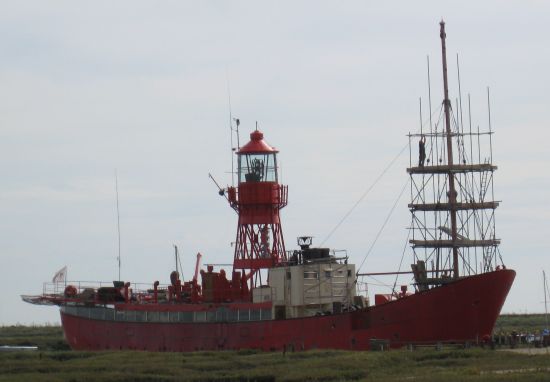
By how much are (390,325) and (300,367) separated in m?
9.43

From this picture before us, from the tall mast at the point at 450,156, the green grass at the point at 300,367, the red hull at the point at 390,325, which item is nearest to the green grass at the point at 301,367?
the green grass at the point at 300,367

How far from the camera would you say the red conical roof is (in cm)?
8875

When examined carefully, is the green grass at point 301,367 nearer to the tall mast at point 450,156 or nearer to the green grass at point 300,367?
the green grass at point 300,367

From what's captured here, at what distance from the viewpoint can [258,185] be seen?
88.3m

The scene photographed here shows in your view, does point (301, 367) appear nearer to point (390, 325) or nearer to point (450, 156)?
point (390, 325)

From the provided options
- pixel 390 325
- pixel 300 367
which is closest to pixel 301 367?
pixel 300 367

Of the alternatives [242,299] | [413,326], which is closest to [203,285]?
[242,299]

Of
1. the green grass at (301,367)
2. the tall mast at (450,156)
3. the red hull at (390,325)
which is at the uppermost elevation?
the tall mast at (450,156)

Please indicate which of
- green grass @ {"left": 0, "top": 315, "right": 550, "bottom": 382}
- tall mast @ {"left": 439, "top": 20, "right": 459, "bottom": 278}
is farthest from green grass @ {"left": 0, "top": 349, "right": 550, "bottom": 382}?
tall mast @ {"left": 439, "top": 20, "right": 459, "bottom": 278}

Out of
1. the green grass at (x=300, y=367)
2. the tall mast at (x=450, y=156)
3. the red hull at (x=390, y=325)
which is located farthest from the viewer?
the tall mast at (x=450, y=156)

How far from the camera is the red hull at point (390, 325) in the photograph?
71562 millimetres

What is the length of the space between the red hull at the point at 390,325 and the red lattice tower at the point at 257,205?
593 cm

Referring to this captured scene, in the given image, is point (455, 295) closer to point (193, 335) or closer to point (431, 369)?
point (431, 369)

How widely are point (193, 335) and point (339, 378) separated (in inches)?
972
